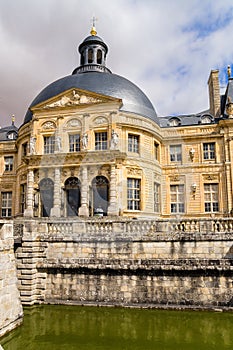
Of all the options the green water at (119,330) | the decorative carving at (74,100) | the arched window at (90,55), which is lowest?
the green water at (119,330)

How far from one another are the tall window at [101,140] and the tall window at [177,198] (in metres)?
6.12

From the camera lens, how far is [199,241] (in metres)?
10.7

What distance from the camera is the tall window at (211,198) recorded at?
72.9 feet

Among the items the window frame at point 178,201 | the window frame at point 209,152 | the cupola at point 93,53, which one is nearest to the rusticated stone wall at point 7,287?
the window frame at point 178,201

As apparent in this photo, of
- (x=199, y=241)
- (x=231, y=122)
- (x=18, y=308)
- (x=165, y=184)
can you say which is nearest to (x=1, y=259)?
(x=18, y=308)

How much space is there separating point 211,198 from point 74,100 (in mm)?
11645

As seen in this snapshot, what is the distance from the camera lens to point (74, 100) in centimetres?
2153

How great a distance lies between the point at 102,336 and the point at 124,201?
1220cm

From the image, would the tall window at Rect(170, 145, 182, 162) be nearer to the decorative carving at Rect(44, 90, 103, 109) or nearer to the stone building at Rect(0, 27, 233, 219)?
the stone building at Rect(0, 27, 233, 219)

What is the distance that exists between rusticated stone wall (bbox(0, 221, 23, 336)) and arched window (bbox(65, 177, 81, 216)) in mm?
11522

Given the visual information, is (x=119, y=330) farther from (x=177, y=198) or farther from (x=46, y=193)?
(x=177, y=198)

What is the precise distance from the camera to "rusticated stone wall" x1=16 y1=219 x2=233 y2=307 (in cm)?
1016

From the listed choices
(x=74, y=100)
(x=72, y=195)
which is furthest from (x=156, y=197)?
(x=74, y=100)

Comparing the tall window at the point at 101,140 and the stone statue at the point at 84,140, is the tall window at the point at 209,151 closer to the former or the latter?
the tall window at the point at 101,140
